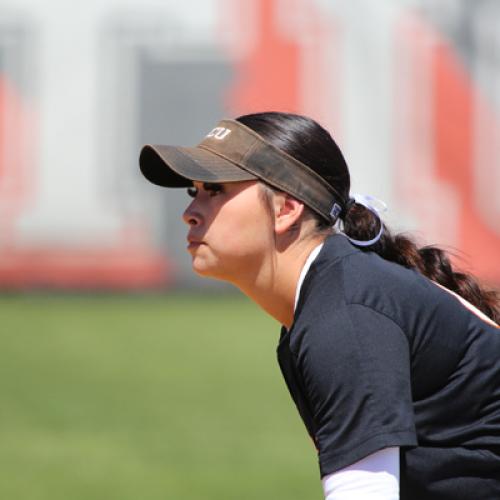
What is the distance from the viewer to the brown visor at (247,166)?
260 centimetres

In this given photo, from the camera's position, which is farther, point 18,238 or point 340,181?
point 18,238

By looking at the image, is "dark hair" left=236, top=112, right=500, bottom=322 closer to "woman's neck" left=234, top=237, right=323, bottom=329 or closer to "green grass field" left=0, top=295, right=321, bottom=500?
"woman's neck" left=234, top=237, right=323, bottom=329

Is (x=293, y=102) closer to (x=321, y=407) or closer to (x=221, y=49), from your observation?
(x=221, y=49)

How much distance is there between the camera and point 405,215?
1432 cm

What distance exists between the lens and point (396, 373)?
2346 millimetres

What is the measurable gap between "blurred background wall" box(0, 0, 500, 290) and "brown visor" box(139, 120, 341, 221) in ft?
36.8

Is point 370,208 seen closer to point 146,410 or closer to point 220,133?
point 220,133

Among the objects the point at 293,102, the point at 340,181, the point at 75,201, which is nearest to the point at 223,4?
the point at 293,102

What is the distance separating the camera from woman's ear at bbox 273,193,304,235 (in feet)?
8.61

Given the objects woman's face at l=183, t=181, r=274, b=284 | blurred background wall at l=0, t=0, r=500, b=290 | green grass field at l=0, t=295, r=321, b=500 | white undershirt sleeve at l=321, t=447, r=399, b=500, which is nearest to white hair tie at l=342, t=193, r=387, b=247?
woman's face at l=183, t=181, r=274, b=284

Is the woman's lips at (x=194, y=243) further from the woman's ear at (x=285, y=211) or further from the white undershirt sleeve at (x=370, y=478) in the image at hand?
the white undershirt sleeve at (x=370, y=478)

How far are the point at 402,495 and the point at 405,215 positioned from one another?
38.9ft

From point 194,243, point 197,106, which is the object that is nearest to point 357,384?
point 194,243

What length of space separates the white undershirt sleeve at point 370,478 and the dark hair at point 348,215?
61cm
